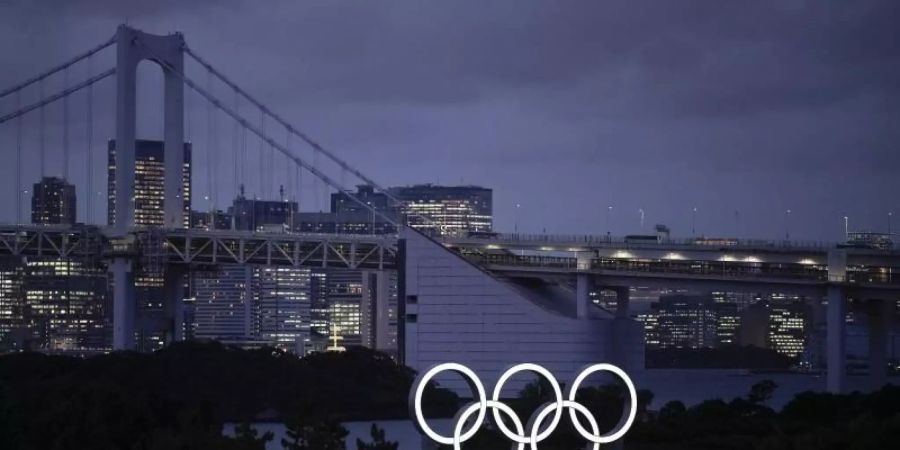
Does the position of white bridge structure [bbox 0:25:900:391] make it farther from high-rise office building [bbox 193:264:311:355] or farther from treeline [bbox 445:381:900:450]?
high-rise office building [bbox 193:264:311:355]

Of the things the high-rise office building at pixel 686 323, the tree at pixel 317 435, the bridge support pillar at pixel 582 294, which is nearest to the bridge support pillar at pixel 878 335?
the bridge support pillar at pixel 582 294

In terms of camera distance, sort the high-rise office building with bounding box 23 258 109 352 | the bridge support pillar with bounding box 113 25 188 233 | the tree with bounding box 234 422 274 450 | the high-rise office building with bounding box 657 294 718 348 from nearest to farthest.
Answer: the tree with bounding box 234 422 274 450 → the bridge support pillar with bounding box 113 25 188 233 → the high-rise office building with bounding box 657 294 718 348 → the high-rise office building with bounding box 23 258 109 352

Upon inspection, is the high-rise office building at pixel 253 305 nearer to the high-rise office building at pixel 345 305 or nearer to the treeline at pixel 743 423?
the high-rise office building at pixel 345 305

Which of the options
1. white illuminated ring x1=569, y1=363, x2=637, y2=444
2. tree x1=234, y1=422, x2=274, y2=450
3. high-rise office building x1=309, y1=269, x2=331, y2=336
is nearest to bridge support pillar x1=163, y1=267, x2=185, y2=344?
tree x1=234, y1=422, x2=274, y2=450

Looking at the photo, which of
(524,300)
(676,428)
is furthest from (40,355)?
(676,428)

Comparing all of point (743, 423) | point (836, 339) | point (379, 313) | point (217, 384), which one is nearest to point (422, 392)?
point (743, 423)

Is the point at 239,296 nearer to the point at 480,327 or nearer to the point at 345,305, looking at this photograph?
the point at 345,305
